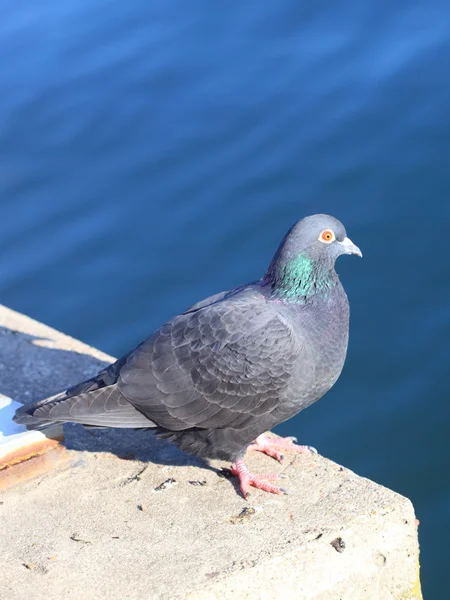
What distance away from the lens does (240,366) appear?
462 cm

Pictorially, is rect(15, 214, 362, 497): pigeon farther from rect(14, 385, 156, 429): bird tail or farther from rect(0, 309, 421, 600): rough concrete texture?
rect(0, 309, 421, 600): rough concrete texture

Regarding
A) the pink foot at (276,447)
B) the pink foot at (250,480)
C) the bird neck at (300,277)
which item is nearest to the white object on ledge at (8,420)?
the pink foot at (250,480)

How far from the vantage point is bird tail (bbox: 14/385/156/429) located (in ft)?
15.6

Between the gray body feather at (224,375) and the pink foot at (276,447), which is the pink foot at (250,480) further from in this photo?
the pink foot at (276,447)

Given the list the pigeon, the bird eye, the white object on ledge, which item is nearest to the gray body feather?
the pigeon

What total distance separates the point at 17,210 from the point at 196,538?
583 cm

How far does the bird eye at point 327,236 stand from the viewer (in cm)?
471

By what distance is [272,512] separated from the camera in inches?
180

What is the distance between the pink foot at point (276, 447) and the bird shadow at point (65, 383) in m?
0.33

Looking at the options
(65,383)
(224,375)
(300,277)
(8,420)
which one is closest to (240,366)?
(224,375)

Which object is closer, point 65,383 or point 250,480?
point 250,480

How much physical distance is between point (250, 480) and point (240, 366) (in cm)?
65

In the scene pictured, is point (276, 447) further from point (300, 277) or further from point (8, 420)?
point (8, 420)

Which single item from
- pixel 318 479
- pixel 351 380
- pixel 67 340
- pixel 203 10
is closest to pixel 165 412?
pixel 318 479
